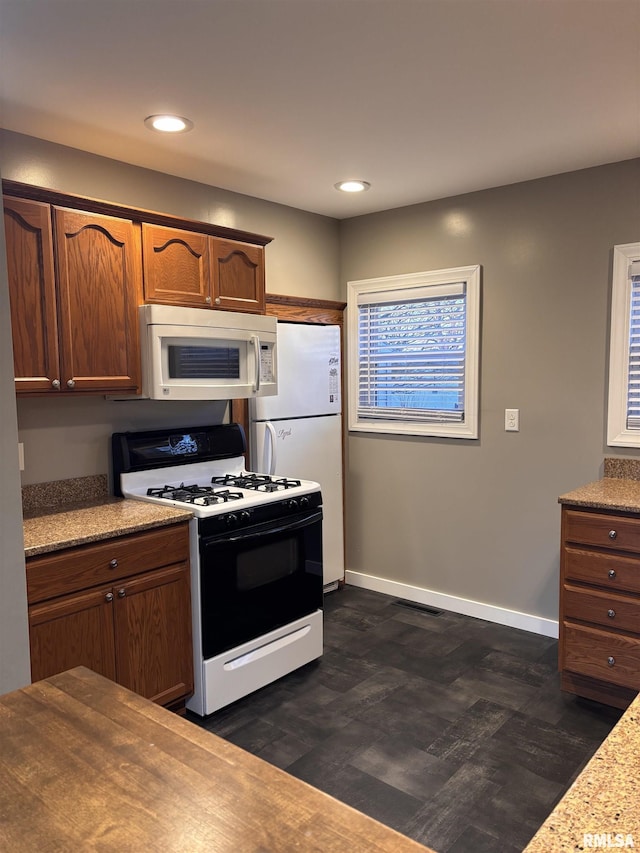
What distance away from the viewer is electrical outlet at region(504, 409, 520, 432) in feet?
11.3

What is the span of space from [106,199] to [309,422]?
1643 mm

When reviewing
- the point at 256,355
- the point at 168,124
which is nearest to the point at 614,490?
the point at 256,355

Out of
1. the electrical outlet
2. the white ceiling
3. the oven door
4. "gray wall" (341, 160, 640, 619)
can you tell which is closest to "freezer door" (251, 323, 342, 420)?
"gray wall" (341, 160, 640, 619)

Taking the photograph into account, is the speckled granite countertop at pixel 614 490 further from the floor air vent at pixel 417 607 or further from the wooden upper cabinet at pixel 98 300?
the wooden upper cabinet at pixel 98 300

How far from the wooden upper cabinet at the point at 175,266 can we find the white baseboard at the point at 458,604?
222 cm

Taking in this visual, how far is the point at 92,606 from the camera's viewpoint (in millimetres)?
2234

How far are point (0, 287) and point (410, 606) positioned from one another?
326 cm

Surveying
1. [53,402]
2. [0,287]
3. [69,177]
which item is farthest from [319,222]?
[0,287]

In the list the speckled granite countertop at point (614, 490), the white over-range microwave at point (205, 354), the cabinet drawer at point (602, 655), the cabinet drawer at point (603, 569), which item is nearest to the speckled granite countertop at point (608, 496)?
the speckled granite countertop at point (614, 490)

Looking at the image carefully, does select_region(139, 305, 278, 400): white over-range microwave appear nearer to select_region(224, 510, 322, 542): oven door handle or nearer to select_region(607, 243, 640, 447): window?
select_region(224, 510, 322, 542): oven door handle

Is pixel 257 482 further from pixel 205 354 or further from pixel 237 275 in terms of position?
pixel 237 275

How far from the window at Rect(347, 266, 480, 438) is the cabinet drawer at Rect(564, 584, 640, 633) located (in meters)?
1.17

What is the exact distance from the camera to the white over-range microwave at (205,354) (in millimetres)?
2652

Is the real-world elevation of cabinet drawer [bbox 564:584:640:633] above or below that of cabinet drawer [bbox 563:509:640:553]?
below
